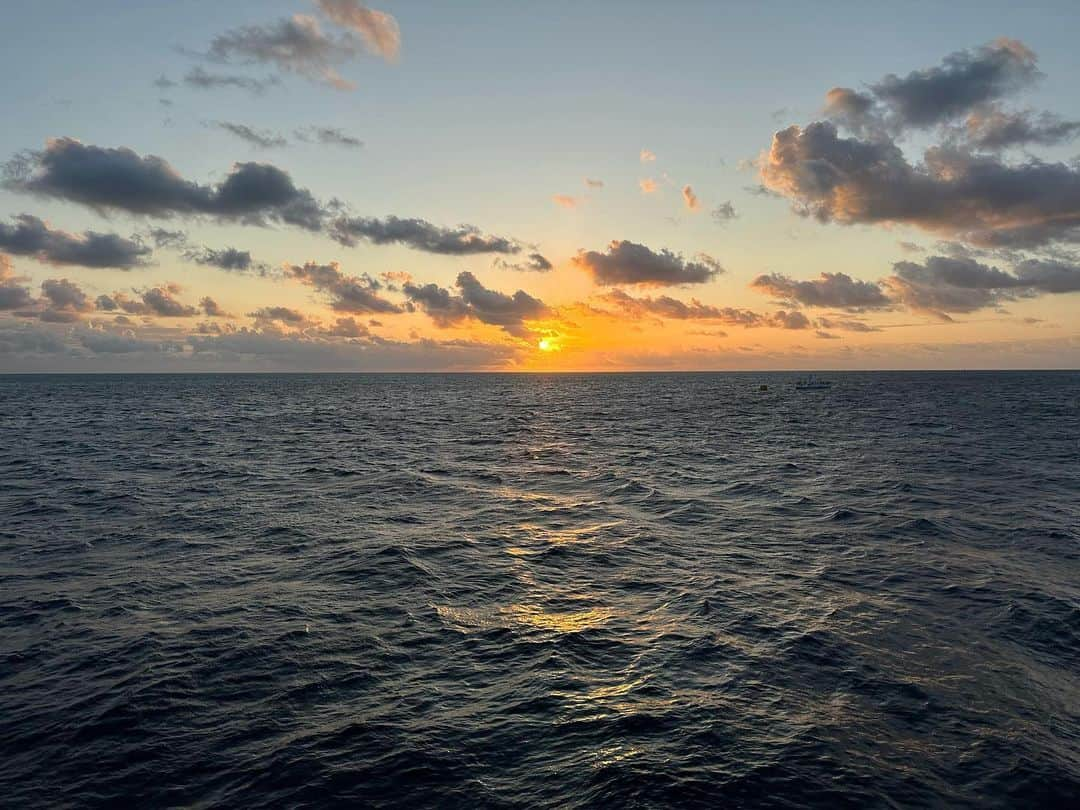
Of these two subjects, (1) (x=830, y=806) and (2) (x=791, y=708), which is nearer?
(1) (x=830, y=806)

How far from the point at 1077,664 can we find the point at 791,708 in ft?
30.9

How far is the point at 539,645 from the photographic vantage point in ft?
64.5

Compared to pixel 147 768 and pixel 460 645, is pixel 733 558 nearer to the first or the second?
pixel 460 645

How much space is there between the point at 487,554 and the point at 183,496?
2430 cm

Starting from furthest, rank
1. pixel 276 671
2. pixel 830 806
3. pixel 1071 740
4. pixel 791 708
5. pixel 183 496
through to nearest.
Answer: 1. pixel 183 496
2. pixel 276 671
3. pixel 791 708
4. pixel 1071 740
5. pixel 830 806

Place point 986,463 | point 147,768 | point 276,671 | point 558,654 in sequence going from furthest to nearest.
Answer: point 986,463
point 558,654
point 276,671
point 147,768

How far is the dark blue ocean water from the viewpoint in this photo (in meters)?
13.4

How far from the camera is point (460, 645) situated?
19656 mm

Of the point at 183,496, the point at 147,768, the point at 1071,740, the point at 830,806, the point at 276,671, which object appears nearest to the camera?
the point at 830,806

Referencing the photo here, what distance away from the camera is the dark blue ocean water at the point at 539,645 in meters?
13.4

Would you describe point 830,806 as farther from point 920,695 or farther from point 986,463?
point 986,463

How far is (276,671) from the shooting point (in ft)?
58.3

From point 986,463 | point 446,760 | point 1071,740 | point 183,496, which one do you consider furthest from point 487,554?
point 986,463

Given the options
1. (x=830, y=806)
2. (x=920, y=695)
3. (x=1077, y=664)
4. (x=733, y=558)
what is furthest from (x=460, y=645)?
(x=1077, y=664)
